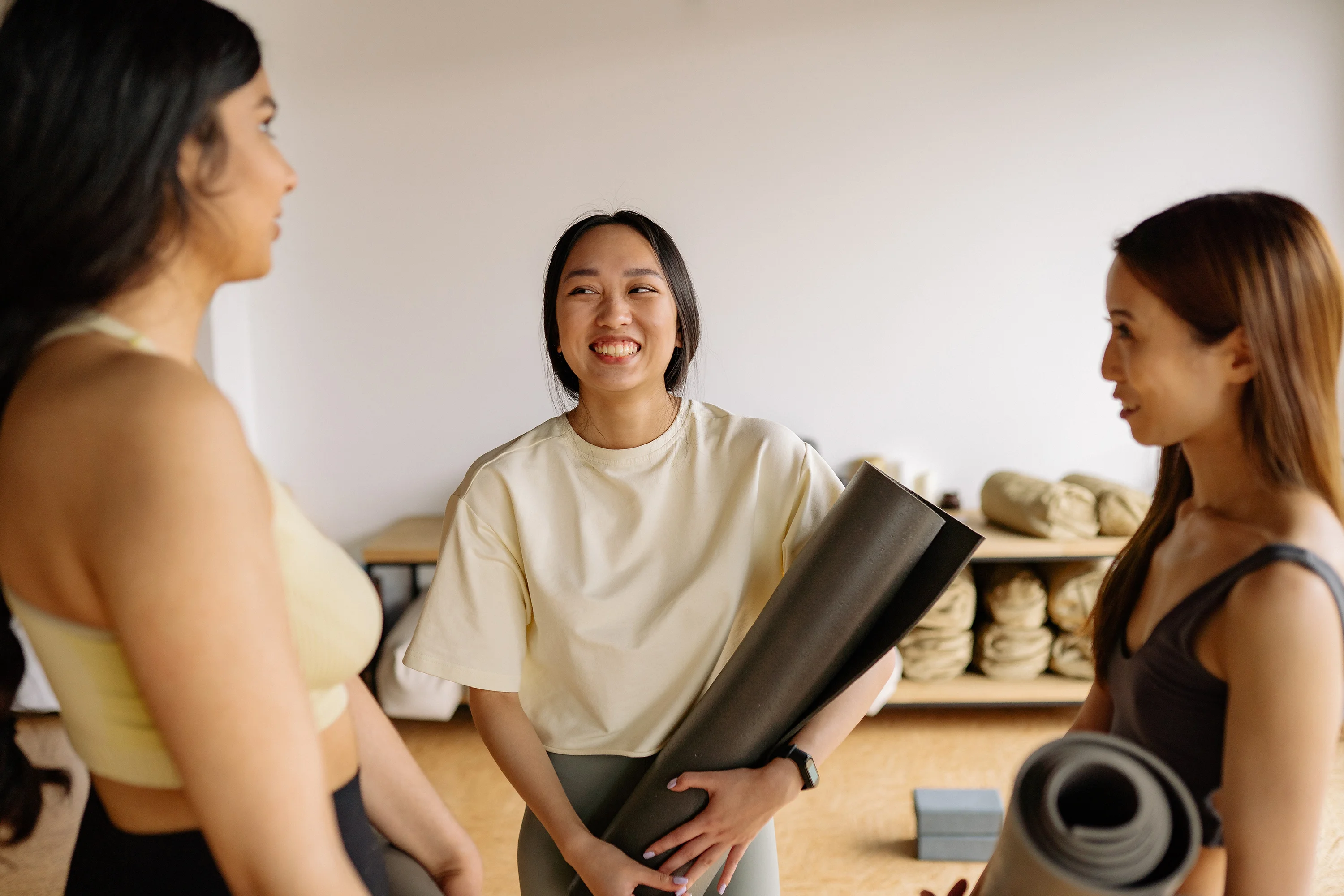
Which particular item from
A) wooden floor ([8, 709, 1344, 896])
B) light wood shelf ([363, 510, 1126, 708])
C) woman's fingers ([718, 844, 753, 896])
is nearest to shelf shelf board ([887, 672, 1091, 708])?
light wood shelf ([363, 510, 1126, 708])

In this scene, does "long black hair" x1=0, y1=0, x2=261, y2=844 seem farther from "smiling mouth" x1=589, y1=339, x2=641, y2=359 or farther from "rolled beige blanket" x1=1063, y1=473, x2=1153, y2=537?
"rolled beige blanket" x1=1063, y1=473, x2=1153, y2=537

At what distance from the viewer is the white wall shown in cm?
338

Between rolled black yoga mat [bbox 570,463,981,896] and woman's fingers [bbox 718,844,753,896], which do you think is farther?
woman's fingers [bbox 718,844,753,896]

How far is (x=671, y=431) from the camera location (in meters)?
1.35

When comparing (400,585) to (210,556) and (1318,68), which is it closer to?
(210,556)

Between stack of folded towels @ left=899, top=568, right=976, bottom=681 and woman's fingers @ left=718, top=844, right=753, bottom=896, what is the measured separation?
2.03 meters

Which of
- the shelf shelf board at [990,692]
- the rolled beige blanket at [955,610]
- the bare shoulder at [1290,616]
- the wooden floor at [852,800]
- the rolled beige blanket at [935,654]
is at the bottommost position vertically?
the wooden floor at [852,800]

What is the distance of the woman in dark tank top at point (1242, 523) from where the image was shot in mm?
818

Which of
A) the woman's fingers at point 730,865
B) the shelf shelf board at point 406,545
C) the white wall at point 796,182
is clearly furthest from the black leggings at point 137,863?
the white wall at point 796,182

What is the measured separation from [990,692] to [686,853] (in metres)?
2.28

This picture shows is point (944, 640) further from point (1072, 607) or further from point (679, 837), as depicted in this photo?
point (679, 837)

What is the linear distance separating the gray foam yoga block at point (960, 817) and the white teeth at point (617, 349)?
175 cm

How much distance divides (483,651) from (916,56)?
2982 millimetres

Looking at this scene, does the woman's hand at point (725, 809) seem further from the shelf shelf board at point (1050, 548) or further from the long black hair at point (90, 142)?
the shelf shelf board at point (1050, 548)
